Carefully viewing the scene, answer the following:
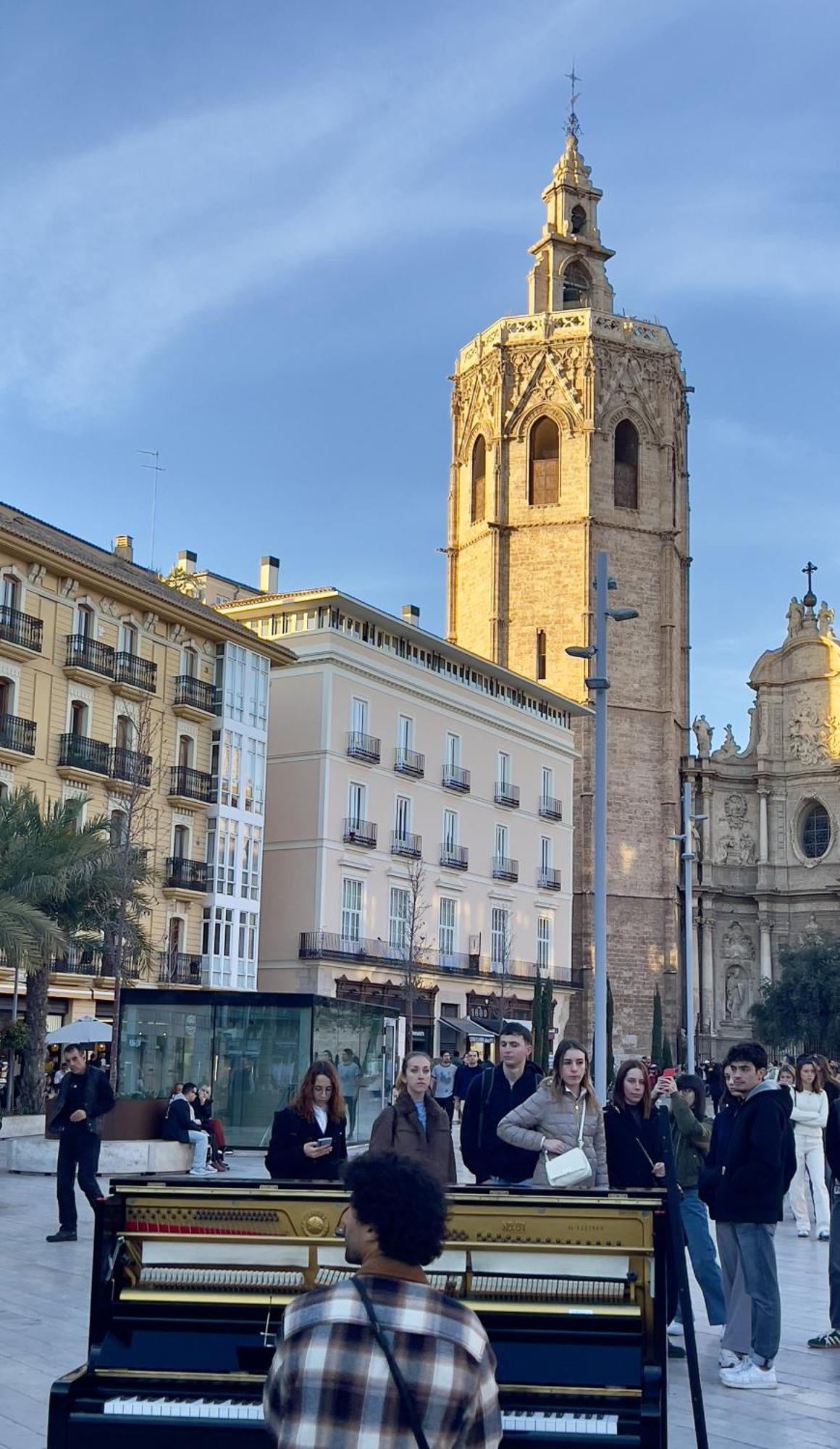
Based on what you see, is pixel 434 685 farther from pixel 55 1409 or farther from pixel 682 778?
pixel 55 1409

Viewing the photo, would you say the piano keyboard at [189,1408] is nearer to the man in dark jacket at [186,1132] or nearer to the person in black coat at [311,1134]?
the person in black coat at [311,1134]

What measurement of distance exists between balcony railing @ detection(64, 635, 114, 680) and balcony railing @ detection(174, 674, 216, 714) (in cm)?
270

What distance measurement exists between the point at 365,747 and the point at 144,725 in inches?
374

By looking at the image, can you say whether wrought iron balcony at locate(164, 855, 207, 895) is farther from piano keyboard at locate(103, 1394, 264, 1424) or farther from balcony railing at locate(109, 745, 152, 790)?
piano keyboard at locate(103, 1394, 264, 1424)

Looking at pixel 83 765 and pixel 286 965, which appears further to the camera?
pixel 286 965

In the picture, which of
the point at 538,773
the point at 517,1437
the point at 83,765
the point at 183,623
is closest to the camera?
the point at 517,1437

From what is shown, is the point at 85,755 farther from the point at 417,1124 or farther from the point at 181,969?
the point at 417,1124

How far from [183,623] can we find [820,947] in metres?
30.1

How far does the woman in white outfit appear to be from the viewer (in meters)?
15.5

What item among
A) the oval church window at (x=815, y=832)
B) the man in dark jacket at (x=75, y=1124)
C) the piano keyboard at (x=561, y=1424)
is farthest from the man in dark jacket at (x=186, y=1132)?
the oval church window at (x=815, y=832)

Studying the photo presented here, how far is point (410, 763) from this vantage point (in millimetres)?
51406

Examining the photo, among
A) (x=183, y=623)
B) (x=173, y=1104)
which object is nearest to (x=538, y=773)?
(x=183, y=623)

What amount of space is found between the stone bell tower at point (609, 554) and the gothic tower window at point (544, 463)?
3.4 inches

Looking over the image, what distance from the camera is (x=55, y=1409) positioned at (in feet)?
16.1
